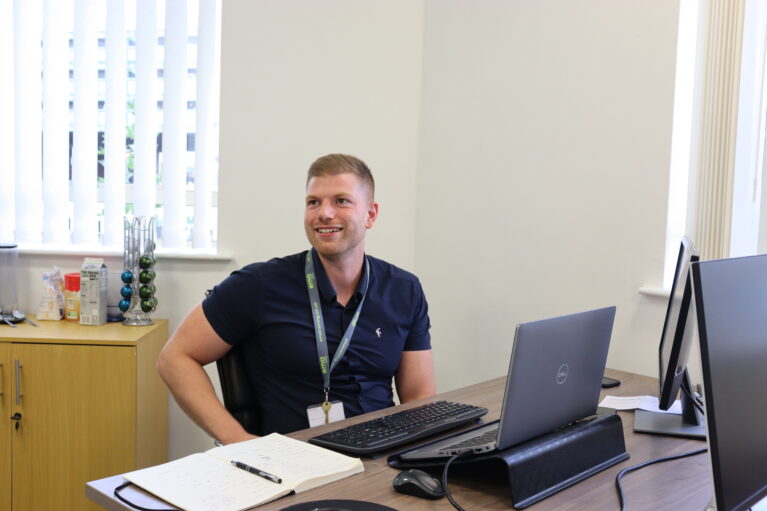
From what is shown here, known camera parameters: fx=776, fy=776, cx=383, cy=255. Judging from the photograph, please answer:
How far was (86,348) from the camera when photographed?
2994 millimetres

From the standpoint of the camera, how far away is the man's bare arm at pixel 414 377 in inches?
93.5

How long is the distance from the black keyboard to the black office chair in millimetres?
514

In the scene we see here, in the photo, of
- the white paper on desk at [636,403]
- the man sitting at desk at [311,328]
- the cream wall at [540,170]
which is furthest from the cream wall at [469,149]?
the man sitting at desk at [311,328]

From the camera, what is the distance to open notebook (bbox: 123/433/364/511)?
136 centimetres

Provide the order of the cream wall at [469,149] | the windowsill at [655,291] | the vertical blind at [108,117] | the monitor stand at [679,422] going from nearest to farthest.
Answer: the monitor stand at [679,422] → the windowsill at [655,291] → the cream wall at [469,149] → the vertical blind at [108,117]

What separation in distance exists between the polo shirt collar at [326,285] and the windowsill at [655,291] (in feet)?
3.20

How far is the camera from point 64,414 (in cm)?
302

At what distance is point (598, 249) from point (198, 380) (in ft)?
4.80

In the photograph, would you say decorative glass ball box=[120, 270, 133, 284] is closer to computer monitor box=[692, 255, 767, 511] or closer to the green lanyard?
the green lanyard

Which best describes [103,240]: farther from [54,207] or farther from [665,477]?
[665,477]

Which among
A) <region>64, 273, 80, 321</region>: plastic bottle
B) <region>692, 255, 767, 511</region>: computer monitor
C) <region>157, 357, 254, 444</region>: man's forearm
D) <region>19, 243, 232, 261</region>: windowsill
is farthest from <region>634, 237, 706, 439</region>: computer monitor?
<region>64, 273, 80, 321</region>: plastic bottle

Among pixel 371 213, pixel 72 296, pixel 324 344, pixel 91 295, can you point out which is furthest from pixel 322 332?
pixel 72 296

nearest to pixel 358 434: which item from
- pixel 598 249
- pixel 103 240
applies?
pixel 598 249

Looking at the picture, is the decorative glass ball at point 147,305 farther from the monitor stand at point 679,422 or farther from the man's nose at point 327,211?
the monitor stand at point 679,422
